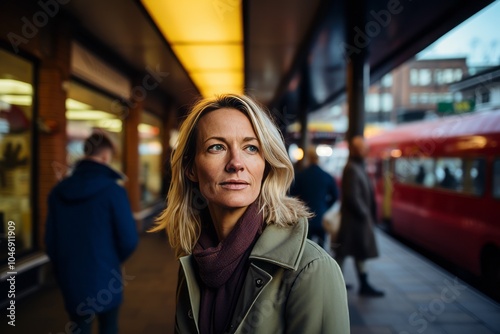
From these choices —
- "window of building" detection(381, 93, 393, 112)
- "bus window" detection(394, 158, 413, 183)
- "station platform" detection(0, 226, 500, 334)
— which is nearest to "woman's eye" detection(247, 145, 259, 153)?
"station platform" detection(0, 226, 500, 334)

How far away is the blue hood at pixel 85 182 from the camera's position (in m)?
2.96

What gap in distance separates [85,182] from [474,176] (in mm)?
6808

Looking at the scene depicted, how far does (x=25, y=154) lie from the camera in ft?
19.5

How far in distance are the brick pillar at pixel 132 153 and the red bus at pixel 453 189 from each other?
288 inches

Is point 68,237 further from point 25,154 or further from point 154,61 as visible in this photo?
point 154,61

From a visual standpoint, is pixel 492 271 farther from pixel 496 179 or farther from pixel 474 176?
pixel 474 176

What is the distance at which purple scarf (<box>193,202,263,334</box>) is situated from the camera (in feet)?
4.63

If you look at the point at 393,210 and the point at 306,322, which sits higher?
the point at 306,322

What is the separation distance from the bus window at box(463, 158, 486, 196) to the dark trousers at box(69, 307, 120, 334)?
637 cm

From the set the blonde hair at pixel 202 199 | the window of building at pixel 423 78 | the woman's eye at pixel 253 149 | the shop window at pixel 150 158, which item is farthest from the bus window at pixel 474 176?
the window of building at pixel 423 78

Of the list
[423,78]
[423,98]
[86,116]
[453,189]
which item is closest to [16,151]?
[86,116]

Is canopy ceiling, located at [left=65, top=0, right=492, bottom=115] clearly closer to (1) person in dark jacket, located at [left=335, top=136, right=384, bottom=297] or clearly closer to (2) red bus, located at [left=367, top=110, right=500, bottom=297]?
(2) red bus, located at [left=367, top=110, right=500, bottom=297]

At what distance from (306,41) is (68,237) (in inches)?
258

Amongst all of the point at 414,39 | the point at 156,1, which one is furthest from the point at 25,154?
the point at 414,39
